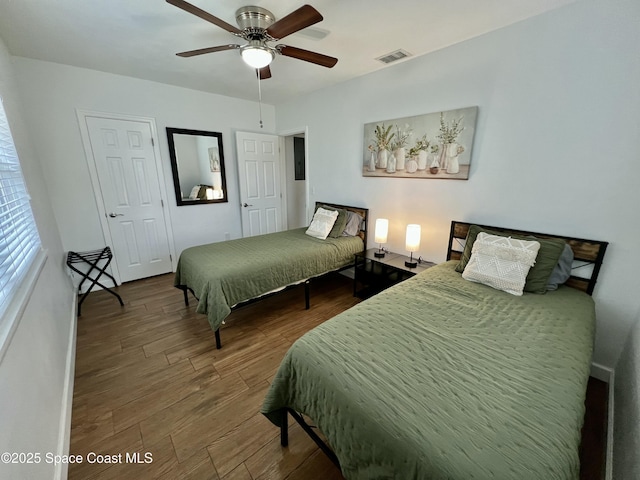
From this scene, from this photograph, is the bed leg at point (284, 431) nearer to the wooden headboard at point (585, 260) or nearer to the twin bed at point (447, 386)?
the twin bed at point (447, 386)

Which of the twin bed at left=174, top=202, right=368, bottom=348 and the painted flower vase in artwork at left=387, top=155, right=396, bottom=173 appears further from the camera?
the painted flower vase in artwork at left=387, top=155, right=396, bottom=173

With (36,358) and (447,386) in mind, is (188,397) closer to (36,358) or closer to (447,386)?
(36,358)

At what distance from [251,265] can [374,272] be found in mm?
→ 1510

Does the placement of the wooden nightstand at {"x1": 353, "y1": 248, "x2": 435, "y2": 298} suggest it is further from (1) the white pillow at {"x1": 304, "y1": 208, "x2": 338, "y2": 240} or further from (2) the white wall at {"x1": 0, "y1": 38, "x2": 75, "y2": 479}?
(2) the white wall at {"x1": 0, "y1": 38, "x2": 75, "y2": 479}

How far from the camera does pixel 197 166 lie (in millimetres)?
3752

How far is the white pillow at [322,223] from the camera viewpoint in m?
3.23

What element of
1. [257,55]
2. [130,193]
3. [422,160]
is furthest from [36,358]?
[422,160]

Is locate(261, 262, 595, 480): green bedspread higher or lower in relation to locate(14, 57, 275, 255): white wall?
lower

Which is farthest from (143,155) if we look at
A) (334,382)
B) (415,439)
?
(415,439)

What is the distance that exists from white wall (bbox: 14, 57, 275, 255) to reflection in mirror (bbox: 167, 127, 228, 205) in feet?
0.27

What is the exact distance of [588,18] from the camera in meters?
1.64

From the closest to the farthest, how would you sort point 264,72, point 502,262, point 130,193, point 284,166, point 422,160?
point 502,262 → point 264,72 → point 422,160 → point 130,193 → point 284,166

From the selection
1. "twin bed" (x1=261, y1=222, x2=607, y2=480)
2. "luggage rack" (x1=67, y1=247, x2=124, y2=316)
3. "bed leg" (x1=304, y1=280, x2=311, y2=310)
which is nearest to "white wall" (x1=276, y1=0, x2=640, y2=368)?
"twin bed" (x1=261, y1=222, x2=607, y2=480)

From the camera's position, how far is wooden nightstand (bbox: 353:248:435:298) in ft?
9.23
